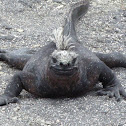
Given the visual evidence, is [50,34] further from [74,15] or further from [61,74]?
[61,74]

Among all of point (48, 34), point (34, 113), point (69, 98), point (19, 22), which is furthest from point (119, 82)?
point (19, 22)

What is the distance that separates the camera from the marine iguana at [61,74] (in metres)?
7.31

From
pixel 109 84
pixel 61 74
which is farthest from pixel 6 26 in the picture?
pixel 61 74

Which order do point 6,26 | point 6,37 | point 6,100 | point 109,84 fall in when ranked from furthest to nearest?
point 6,26
point 6,37
point 109,84
point 6,100

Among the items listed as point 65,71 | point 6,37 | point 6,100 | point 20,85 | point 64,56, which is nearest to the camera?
point 65,71

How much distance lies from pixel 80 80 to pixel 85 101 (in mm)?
312

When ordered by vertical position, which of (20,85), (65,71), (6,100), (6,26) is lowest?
(6,100)

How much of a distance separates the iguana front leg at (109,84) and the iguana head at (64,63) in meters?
0.94

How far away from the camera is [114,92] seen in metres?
8.08

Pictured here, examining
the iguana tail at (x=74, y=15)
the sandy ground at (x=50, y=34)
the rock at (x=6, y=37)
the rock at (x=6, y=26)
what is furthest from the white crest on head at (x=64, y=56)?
the rock at (x=6, y=26)

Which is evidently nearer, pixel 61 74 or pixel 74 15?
pixel 61 74

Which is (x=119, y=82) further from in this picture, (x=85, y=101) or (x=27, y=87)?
(x=27, y=87)

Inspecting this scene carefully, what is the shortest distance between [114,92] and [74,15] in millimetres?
3195

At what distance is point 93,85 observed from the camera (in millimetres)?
8195
